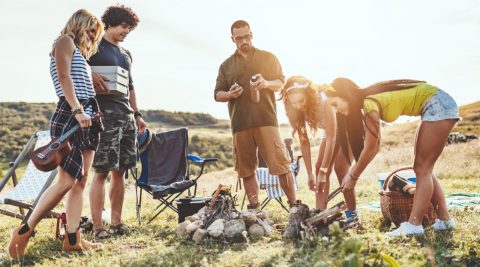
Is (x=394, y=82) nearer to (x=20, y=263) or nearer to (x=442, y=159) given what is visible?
(x=20, y=263)

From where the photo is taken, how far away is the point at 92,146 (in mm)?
3346

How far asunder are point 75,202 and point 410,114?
266 cm

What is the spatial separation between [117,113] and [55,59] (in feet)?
3.15

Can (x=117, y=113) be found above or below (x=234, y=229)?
above

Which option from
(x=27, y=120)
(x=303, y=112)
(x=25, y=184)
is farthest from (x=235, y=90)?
(x=27, y=120)

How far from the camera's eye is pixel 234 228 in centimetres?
378

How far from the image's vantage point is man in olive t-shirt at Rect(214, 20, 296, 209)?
4.51 m

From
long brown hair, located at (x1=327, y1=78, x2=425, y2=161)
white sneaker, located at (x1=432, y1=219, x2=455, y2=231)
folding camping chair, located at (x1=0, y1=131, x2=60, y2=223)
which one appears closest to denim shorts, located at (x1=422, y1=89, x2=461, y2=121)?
long brown hair, located at (x1=327, y1=78, x2=425, y2=161)

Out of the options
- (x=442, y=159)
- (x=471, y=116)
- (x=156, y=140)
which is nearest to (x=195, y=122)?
(x=471, y=116)

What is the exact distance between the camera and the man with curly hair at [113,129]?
3910 millimetres

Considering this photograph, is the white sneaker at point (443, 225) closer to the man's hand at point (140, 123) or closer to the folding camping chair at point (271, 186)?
the folding camping chair at point (271, 186)

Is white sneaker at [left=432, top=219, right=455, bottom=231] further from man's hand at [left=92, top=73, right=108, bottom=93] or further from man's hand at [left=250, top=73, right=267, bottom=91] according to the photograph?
man's hand at [left=92, top=73, right=108, bottom=93]

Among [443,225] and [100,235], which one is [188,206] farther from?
[443,225]

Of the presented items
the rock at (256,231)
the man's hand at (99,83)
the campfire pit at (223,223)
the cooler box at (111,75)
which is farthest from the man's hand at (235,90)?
the rock at (256,231)
